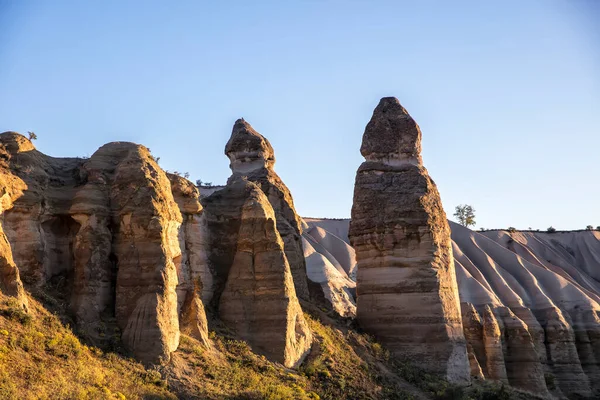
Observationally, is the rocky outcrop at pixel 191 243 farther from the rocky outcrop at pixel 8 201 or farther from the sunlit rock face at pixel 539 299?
the sunlit rock face at pixel 539 299

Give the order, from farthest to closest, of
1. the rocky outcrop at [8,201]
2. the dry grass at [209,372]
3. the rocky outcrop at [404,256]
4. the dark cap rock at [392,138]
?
the dark cap rock at [392,138], the rocky outcrop at [404,256], the rocky outcrop at [8,201], the dry grass at [209,372]

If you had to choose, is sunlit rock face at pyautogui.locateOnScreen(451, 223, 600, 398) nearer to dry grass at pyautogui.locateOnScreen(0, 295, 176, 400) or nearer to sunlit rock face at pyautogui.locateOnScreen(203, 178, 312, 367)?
sunlit rock face at pyautogui.locateOnScreen(203, 178, 312, 367)

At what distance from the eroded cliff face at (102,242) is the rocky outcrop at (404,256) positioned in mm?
10422

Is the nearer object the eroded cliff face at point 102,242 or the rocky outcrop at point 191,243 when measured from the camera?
the eroded cliff face at point 102,242

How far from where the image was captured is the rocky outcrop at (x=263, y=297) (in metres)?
26.7

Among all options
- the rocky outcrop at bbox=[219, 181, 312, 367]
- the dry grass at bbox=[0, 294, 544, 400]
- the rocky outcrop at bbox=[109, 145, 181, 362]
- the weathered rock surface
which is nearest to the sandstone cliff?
the dry grass at bbox=[0, 294, 544, 400]

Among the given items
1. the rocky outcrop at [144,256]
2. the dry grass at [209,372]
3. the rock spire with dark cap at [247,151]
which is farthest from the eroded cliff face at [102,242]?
the rock spire with dark cap at [247,151]

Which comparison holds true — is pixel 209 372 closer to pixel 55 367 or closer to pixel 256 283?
pixel 256 283

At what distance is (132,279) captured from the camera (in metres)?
23.1

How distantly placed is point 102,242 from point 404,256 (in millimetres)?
14100

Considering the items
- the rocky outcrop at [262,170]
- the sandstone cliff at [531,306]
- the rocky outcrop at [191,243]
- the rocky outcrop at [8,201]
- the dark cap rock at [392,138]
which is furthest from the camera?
the sandstone cliff at [531,306]

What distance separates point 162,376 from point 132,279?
9.88 ft

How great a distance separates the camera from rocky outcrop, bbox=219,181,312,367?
26656 millimetres

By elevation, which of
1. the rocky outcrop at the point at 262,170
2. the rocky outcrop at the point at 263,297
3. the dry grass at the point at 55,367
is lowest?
the dry grass at the point at 55,367
